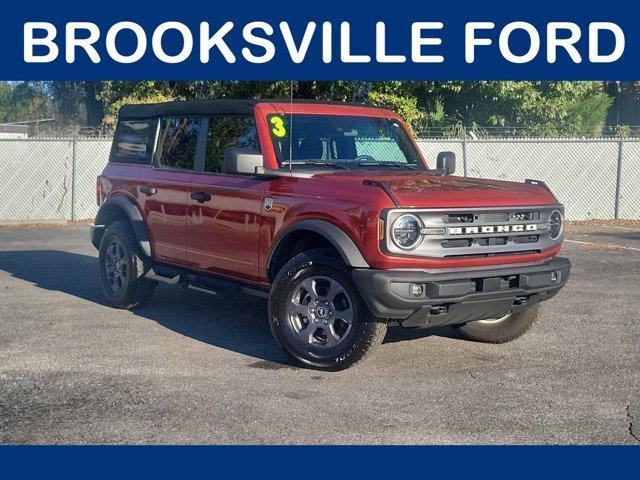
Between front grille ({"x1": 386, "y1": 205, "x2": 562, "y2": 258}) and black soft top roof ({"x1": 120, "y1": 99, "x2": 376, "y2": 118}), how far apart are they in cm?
212

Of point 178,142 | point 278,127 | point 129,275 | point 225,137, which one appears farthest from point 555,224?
point 129,275

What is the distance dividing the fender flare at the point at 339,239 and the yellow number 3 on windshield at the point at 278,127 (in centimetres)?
105

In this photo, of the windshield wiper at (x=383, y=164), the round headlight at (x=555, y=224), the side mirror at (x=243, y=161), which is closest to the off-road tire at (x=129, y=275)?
the side mirror at (x=243, y=161)

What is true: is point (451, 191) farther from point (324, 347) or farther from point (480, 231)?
point (324, 347)

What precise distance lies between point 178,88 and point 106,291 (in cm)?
1771

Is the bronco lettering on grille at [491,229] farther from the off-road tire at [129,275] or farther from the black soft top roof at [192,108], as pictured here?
the off-road tire at [129,275]

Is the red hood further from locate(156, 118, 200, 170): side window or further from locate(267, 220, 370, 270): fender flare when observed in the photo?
locate(156, 118, 200, 170): side window

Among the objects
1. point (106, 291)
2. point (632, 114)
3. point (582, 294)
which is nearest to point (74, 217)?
point (106, 291)

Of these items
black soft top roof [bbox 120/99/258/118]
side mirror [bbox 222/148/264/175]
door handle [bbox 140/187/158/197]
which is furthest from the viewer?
door handle [bbox 140/187/158/197]

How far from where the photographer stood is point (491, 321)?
25.0 feet

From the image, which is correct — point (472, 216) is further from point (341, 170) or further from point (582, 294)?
point (582, 294)

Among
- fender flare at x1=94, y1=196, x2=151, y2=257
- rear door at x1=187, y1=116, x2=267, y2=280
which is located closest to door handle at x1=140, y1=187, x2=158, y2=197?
fender flare at x1=94, y1=196, x2=151, y2=257

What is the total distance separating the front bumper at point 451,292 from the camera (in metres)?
6.18

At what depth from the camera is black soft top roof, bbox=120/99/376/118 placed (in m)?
7.77
